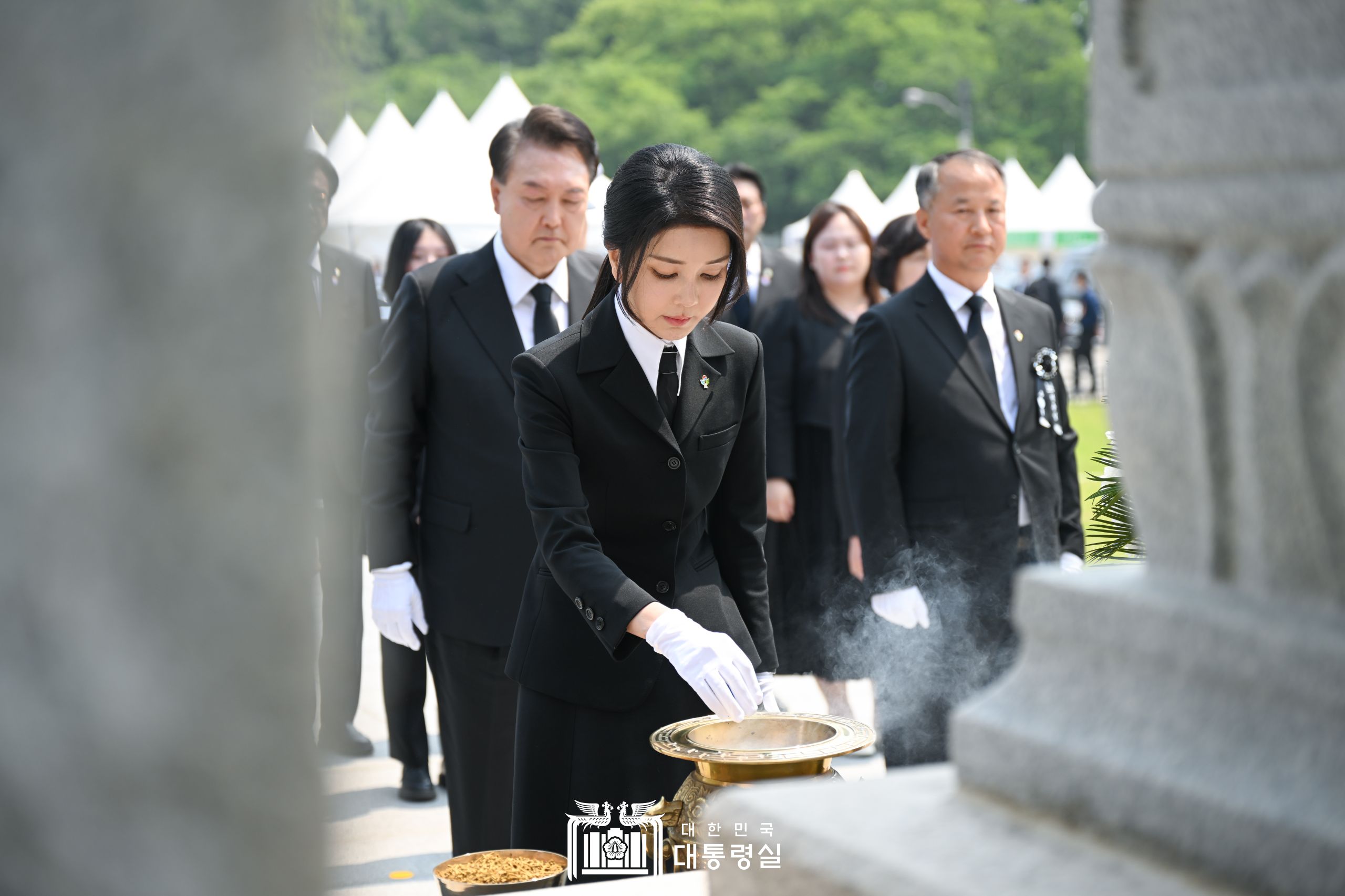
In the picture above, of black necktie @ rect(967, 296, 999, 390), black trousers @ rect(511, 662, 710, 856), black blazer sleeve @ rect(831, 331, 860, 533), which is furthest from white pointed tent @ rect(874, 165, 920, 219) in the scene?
black trousers @ rect(511, 662, 710, 856)

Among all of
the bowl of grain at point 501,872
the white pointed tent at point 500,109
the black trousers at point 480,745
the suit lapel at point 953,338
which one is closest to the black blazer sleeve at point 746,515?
the bowl of grain at point 501,872

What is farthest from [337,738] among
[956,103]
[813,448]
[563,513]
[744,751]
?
[956,103]

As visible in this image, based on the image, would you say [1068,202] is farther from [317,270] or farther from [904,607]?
[317,270]

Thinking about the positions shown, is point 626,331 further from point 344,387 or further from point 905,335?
point 344,387

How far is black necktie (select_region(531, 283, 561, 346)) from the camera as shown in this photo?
4.11m

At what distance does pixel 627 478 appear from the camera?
283 cm

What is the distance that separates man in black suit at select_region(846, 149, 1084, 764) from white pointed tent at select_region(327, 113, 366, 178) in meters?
3.69

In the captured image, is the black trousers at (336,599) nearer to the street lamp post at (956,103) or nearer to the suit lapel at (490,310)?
the suit lapel at (490,310)

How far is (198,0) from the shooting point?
26.3 inches

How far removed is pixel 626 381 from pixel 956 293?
194cm

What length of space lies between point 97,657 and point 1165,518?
3.51 feet

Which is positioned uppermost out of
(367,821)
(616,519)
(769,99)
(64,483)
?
(769,99)

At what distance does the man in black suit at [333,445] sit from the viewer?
690 mm

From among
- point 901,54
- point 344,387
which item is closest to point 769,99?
point 901,54
